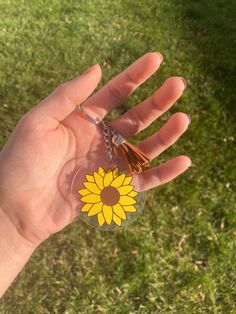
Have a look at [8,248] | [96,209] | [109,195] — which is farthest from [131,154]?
[8,248]

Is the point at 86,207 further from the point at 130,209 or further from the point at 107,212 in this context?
the point at 130,209

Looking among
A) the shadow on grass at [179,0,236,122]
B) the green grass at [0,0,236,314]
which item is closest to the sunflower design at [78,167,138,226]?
the green grass at [0,0,236,314]

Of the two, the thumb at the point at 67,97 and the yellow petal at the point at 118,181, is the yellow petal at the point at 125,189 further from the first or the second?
the thumb at the point at 67,97

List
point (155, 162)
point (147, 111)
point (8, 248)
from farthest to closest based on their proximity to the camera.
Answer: point (155, 162) → point (147, 111) → point (8, 248)

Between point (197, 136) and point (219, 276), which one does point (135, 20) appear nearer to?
point (197, 136)

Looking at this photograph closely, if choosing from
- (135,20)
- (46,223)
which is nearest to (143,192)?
(46,223)
